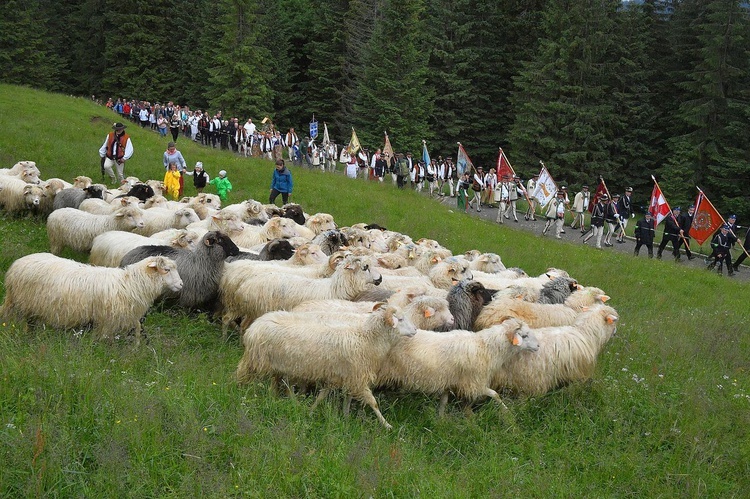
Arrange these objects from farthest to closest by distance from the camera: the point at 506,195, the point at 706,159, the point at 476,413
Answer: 1. the point at 706,159
2. the point at 506,195
3. the point at 476,413

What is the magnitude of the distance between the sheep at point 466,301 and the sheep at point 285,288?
1107 millimetres

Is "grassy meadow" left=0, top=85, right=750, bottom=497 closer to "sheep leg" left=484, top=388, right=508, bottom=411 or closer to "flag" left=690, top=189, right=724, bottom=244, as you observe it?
"sheep leg" left=484, top=388, right=508, bottom=411

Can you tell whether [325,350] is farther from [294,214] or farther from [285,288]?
[294,214]

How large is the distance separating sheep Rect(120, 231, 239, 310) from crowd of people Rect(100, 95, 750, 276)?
8.14 metres

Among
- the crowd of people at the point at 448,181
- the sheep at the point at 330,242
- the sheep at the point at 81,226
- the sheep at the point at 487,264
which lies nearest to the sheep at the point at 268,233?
the sheep at the point at 330,242

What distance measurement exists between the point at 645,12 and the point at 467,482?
2083 inches

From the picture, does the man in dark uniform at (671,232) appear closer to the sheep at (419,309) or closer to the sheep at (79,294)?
the sheep at (419,309)

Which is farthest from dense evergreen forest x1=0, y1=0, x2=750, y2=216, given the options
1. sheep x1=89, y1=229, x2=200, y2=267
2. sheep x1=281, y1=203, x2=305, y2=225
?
sheep x1=89, y1=229, x2=200, y2=267

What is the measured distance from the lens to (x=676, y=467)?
22.3ft

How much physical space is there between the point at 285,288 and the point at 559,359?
373 cm

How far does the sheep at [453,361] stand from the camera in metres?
6.96

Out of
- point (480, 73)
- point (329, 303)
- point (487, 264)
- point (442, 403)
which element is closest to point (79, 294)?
point (329, 303)

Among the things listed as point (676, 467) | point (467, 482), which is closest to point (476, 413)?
point (467, 482)

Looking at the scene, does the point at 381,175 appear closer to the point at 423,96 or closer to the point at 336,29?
the point at 423,96
